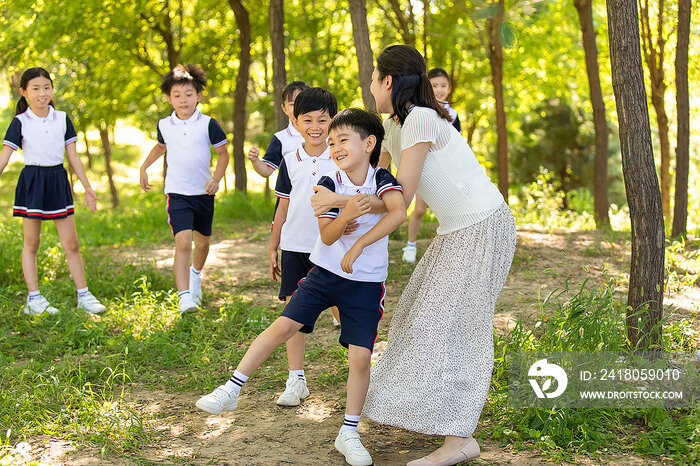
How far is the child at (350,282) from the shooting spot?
3037 mm

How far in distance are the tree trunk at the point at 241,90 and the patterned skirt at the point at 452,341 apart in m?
9.27

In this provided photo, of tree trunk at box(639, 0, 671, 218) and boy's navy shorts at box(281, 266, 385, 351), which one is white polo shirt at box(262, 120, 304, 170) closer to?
boy's navy shorts at box(281, 266, 385, 351)

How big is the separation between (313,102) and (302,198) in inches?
21.3

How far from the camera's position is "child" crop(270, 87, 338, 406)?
3.74m

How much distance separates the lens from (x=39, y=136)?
5516mm

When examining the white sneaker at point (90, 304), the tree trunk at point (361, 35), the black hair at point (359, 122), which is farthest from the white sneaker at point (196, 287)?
the black hair at point (359, 122)

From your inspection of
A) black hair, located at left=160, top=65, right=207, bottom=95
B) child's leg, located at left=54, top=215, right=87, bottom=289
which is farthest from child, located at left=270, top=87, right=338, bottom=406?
child's leg, located at left=54, top=215, right=87, bottom=289

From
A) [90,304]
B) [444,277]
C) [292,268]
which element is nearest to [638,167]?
[444,277]

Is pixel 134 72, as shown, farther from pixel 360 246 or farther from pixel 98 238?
pixel 360 246

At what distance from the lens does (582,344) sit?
358 cm

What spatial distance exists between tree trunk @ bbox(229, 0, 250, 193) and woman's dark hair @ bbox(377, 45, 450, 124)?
30.1ft

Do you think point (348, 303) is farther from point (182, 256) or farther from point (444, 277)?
point (182, 256)

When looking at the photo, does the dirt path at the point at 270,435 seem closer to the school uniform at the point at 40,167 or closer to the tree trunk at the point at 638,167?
the tree trunk at the point at 638,167

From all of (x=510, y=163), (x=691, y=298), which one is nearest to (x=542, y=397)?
(x=691, y=298)
